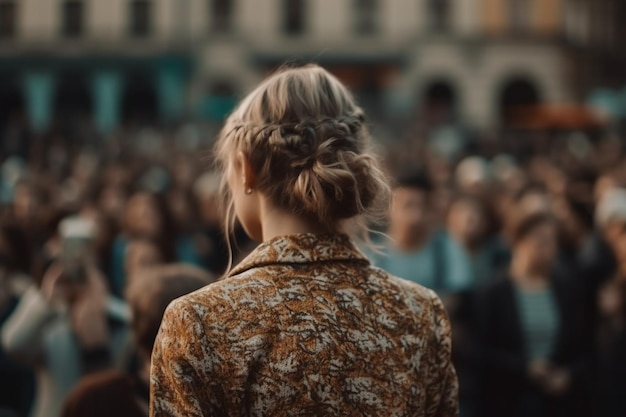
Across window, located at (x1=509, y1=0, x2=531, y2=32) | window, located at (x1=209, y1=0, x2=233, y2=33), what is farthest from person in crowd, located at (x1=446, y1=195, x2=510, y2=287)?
window, located at (x1=509, y1=0, x2=531, y2=32)

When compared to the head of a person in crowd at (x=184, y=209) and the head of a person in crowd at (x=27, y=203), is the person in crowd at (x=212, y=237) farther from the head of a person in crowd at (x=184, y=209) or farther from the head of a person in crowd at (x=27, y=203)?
the head of a person in crowd at (x=27, y=203)

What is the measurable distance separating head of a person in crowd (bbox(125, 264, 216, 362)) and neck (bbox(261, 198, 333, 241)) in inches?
45.0

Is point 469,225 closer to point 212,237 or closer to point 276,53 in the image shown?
point 212,237

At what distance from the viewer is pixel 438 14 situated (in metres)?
39.6

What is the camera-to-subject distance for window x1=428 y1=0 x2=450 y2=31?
39.5 meters

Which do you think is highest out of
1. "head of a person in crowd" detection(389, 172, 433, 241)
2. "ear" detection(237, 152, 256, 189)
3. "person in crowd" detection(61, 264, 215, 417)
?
"ear" detection(237, 152, 256, 189)

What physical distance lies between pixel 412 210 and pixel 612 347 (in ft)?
5.34

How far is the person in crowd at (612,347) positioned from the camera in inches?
228

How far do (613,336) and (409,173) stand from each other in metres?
1.70

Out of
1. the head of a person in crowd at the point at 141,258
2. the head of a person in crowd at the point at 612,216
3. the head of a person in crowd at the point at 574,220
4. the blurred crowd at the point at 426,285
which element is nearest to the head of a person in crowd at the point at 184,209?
the blurred crowd at the point at 426,285

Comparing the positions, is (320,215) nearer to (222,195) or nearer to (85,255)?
(222,195)

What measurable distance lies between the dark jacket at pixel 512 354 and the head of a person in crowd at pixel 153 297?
2608mm

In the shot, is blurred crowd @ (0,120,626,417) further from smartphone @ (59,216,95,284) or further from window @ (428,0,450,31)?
window @ (428,0,450,31)

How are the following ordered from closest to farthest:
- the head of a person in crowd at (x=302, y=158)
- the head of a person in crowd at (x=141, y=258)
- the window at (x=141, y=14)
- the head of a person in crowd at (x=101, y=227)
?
the head of a person in crowd at (x=302, y=158), the head of a person in crowd at (x=141, y=258), the head of a person in crowd at (x=101, y=227), the window at (x=141, y=14)
